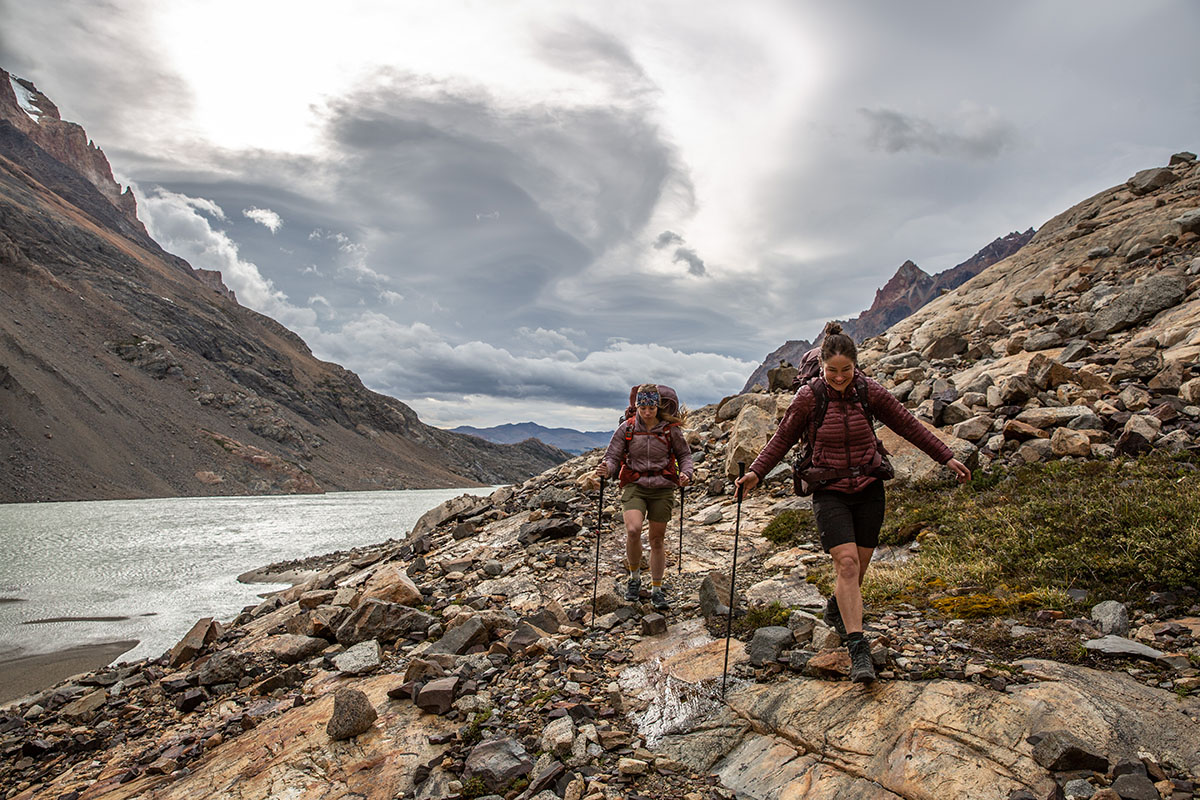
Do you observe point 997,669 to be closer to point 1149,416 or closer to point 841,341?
point 841,341

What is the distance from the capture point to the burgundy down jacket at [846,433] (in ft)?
18.1

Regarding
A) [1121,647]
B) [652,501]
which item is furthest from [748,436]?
[1121,647]

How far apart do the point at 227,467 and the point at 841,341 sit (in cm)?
14825

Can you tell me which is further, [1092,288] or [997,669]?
[1092,288]

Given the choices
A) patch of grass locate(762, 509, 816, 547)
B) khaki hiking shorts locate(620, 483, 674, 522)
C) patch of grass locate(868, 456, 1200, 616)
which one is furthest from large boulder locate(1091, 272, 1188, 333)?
khaki hiking shorts locate(620, 483, 674, 522)

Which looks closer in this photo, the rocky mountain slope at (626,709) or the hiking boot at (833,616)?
the rocky mountain slope at (626,709)

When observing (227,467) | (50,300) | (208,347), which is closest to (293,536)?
(227,467)

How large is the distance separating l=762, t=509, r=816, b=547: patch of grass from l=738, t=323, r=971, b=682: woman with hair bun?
4.93 m

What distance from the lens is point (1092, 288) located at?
17656 mm

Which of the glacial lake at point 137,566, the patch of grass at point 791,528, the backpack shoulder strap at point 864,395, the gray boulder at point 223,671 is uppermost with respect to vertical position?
the backpack shoulder strap at point 864,395

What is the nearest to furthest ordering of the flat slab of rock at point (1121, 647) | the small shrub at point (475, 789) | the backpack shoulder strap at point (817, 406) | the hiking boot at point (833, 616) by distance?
the small shrub at point (475, 789), the flat slab of rock at point (1121, 647), the backpack shoulder strap at point (817, 406), the hiking boot at point (833, 616)

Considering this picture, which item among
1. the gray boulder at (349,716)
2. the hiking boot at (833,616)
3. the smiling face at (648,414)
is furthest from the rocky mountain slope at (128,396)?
the hiking boot at (833,616)

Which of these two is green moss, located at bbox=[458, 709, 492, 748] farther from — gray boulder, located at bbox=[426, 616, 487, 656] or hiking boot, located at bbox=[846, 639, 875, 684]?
hiking boot, located at bbox=[846, 639, 875, 684]

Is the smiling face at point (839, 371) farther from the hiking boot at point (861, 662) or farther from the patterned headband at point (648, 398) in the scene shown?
the patterned headband at point (648, 398)
